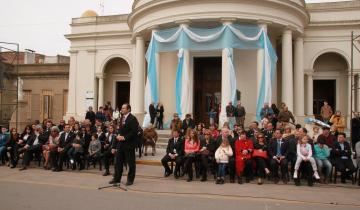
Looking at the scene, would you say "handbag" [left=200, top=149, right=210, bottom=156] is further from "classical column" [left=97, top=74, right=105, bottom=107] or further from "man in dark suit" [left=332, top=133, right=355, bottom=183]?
"classical column" [left=97, top=74, right=105, bottom=107]

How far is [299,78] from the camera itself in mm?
21672

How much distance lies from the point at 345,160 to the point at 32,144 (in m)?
9.99

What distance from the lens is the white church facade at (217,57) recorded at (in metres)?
18.8

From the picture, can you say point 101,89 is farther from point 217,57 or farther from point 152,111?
point 152,111

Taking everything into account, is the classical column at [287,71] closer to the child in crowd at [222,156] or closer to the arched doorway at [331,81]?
the arched doorway at [331,81]

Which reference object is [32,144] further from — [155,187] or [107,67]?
[107,67]

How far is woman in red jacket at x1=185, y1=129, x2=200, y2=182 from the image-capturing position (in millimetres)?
10344

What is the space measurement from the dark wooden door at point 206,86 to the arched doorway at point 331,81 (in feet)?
24.0

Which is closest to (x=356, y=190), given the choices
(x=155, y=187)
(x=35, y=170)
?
(x=155, y=187)

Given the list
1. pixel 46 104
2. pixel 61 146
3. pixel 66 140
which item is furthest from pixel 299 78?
pixel 46 104

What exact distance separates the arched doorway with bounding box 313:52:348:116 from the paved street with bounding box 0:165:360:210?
1624 centimetres

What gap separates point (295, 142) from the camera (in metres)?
10.4

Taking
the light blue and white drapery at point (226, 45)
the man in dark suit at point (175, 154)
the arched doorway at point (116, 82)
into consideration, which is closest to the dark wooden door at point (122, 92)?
the arched doorway at point (116, 82)

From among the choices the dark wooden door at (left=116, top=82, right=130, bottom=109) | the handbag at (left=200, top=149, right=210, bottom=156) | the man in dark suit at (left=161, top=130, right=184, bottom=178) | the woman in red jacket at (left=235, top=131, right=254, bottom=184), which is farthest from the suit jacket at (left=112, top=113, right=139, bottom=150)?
the dark wooden door at (left=116, top=82, right=130, bottom=109)
